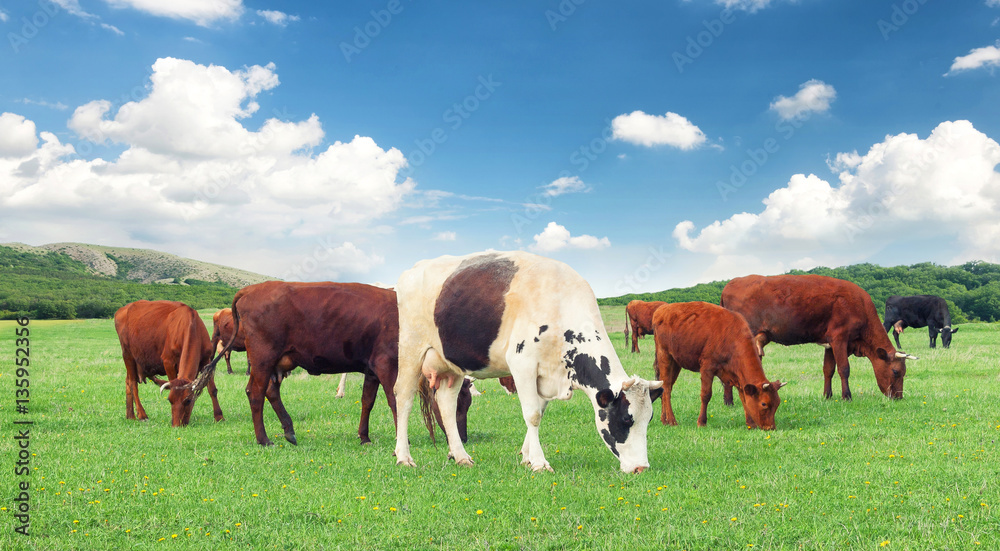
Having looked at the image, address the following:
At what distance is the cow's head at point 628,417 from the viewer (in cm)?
811

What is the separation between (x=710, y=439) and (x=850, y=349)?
738 cm

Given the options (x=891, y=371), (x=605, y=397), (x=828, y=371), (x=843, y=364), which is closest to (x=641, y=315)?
(x=828, y=371)

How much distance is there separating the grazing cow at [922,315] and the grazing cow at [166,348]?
30.7 m

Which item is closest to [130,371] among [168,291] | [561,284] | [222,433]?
[222,433]

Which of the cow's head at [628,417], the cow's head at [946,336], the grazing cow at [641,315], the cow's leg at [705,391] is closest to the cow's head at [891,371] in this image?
the cow's leg at [705,391]

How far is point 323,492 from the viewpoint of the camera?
742 cm

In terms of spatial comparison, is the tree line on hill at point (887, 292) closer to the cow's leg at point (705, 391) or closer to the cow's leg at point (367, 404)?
the cow's leg at point (705, 391)

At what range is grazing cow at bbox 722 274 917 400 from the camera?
14812 mm

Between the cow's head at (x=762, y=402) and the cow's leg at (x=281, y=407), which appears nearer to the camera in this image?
the cow's leg at (x=281, y=407)

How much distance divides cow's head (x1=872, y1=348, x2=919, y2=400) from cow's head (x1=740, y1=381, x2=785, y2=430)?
16.4ft

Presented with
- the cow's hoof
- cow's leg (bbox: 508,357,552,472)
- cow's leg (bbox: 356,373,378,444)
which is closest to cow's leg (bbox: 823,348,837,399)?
cow's leg (bbox: 508,357,552,472)

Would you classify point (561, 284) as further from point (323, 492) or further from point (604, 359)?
point (323, 492)

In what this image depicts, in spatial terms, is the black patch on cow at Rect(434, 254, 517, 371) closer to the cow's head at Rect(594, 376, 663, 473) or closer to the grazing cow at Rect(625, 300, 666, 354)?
the cow's head at Rect(594, 376, 663, 473)

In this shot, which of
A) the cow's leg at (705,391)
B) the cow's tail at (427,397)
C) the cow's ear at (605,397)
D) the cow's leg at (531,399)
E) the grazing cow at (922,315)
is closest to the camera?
the cow's ear at (605,397)
